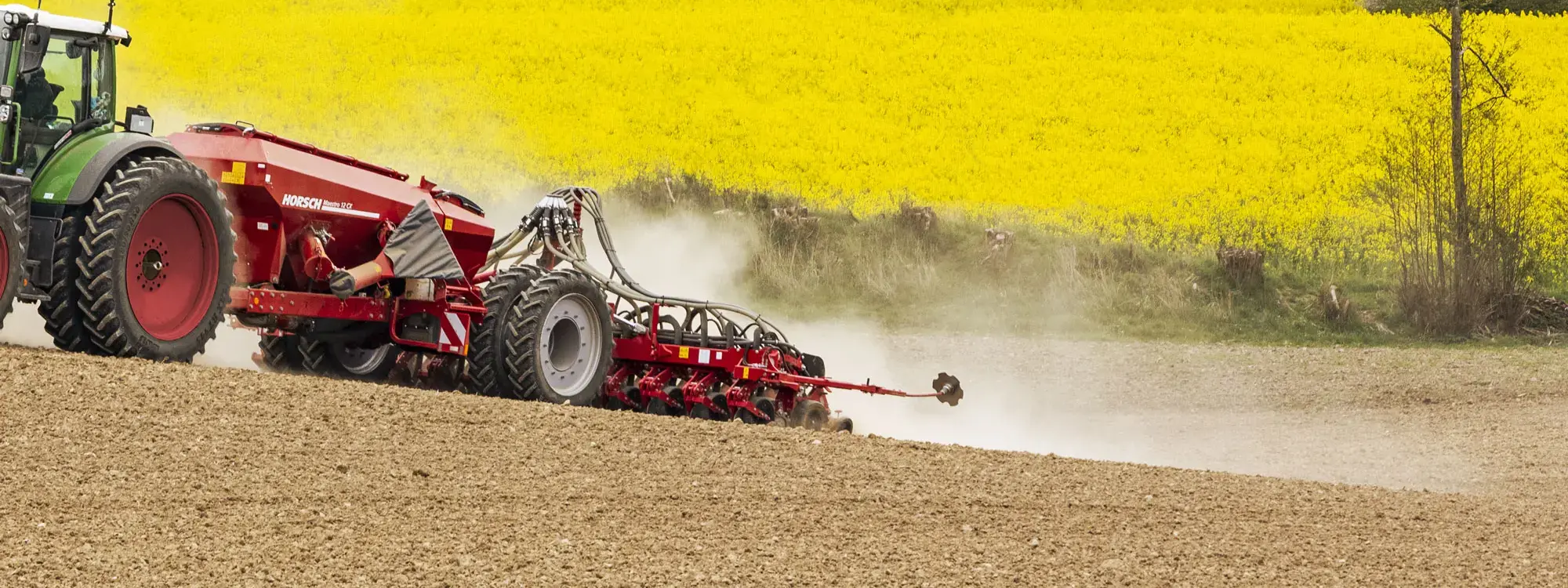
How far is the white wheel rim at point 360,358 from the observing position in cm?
1248

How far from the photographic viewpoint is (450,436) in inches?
319

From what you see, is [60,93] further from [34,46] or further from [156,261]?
[156,261]

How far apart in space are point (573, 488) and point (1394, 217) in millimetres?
17817

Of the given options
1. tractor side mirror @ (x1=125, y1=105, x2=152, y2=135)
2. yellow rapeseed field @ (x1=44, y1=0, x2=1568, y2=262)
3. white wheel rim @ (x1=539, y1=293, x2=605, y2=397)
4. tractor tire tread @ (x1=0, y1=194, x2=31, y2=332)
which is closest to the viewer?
tractor tire tread @ (x1=0, y1=194, x2=31, y2=332)

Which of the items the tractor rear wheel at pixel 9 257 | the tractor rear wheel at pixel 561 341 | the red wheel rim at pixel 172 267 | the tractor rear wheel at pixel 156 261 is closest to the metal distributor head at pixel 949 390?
the tractor rear wheel at pixel 561 341

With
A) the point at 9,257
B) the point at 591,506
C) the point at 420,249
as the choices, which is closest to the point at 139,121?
the point at 9,257

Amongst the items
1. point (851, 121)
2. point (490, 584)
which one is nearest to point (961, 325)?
point (851, 121)

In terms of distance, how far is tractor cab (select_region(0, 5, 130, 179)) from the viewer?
959 centimetres

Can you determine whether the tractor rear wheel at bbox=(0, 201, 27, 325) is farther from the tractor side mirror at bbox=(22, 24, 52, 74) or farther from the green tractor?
the tractor side mirror at bbox=(22, 24, 52, 74)

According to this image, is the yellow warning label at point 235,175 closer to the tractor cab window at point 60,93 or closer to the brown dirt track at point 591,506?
the tractor cab window at point 60,93

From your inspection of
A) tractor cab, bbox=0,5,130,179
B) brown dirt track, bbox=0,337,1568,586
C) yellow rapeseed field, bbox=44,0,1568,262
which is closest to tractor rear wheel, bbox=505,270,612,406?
brown dirt track, bbox=0,337,1568,586

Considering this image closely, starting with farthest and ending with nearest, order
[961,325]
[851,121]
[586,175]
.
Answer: [851,121] → [586,175] → [961,325]

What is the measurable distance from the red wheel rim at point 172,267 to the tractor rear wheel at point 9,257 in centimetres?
71

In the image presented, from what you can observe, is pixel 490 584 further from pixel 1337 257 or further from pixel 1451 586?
pixel 1337 257
